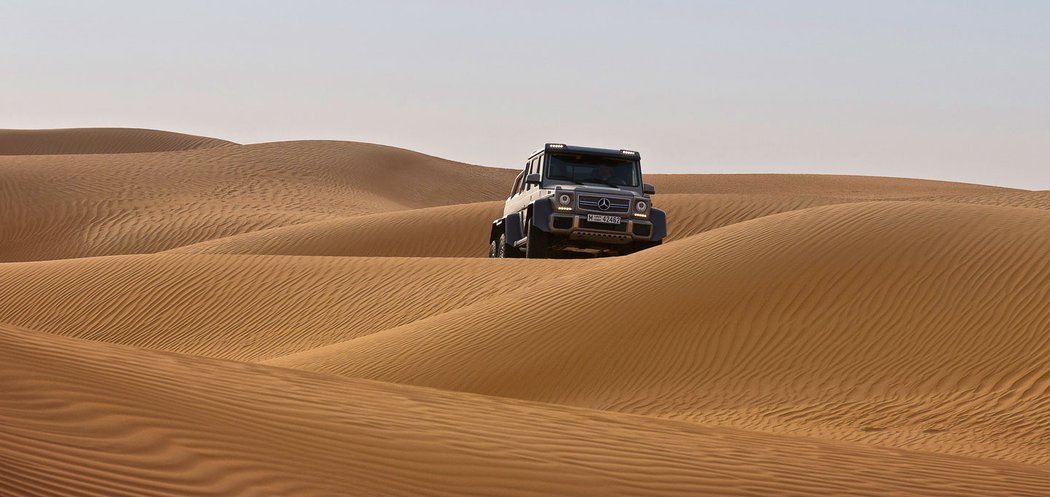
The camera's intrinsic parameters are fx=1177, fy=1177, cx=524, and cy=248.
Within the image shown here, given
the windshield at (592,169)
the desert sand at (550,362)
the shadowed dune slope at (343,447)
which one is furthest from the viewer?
the windshield at (592,169)

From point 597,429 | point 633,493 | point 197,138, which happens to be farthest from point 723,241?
point 197,138

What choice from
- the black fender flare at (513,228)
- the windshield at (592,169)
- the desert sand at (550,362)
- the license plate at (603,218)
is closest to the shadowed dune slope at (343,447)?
the desert sand at (550,362)

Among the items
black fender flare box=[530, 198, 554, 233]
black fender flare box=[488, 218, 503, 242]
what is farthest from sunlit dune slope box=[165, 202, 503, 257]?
black fender flare box=[530, 198, 554, 233]

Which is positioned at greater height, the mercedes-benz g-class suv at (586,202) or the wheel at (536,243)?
the mercedes-benz g-class suv at (586,202)

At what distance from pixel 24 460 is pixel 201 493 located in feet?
2.18

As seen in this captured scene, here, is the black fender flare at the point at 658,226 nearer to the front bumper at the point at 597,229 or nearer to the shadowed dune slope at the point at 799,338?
the front bumper at the point at 597,229

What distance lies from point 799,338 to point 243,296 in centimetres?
1001

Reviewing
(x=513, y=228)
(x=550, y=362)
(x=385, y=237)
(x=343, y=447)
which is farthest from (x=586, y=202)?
(x=385, y=237)

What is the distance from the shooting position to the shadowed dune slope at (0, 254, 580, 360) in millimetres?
17609

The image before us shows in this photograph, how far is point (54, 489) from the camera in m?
4.20

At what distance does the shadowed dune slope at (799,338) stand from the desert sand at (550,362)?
0.04 meters

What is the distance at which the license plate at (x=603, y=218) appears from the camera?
677 inches

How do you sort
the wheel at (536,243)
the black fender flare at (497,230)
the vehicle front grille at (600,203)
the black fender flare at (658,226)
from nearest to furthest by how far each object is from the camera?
the vehicle front grille at (600,203)
the wheel at (536,243)
the black fender flare at (658,226)
the black fender flare at (497,230)

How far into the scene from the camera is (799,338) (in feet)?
43.2
